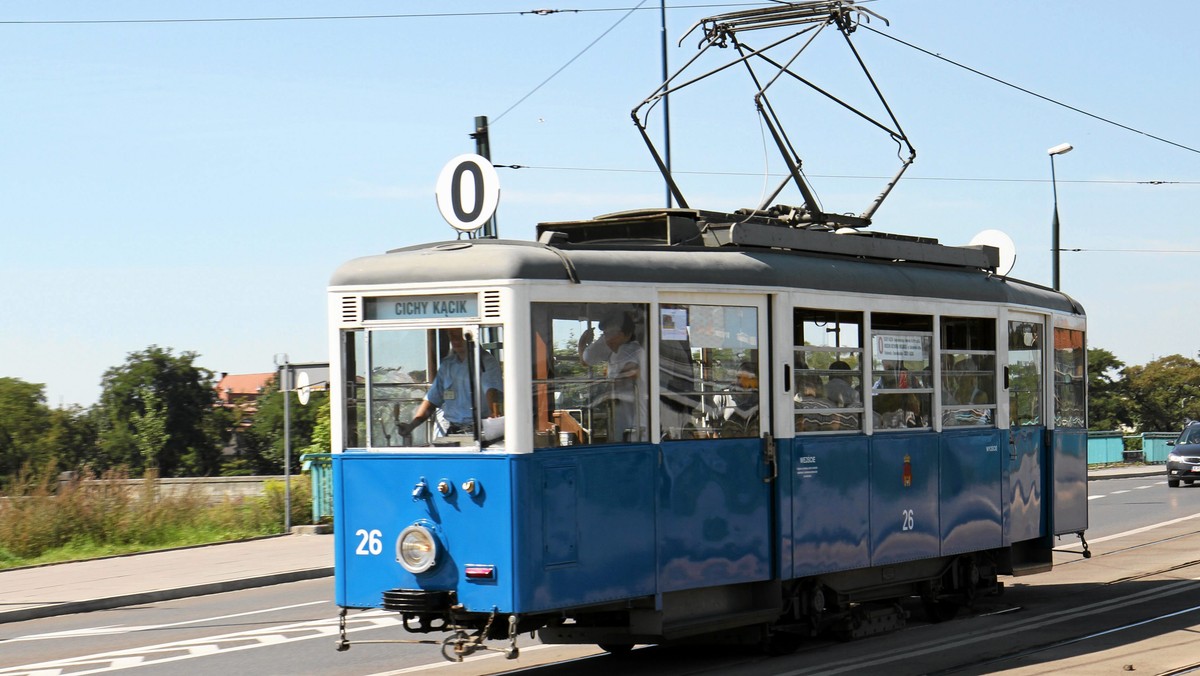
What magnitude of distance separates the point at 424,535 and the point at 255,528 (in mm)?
15718

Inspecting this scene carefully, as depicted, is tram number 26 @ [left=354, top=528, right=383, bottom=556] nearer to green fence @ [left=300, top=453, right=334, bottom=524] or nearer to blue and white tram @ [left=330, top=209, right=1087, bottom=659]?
blue and white tram @ [left=330, top=209, right=1087, bottom=659]

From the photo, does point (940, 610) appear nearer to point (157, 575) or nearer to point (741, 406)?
point (741, 406)

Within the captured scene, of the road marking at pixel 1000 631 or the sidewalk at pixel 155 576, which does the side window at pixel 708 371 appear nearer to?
the road marking at pixel 1000 631

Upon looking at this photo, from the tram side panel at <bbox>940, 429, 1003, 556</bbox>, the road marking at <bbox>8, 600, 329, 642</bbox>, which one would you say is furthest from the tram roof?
the road marking at <bbox>8, 600, 329, 642</bbox>

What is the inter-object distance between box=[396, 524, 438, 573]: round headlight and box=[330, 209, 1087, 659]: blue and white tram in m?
0.02

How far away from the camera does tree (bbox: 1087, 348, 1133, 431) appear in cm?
10262

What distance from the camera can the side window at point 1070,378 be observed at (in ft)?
47.2

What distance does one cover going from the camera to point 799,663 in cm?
1043

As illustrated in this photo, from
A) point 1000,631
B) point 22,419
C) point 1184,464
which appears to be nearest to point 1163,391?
point 1184,464

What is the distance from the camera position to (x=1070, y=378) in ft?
48.7

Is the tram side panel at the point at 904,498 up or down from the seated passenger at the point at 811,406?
down

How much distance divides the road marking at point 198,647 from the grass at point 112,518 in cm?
812

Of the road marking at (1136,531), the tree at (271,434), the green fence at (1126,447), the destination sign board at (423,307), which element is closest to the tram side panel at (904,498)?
the destination sign board at (423,307)

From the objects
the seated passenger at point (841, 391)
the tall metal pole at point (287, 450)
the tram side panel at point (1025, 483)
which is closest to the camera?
the seated passenger at point (841, 391)
